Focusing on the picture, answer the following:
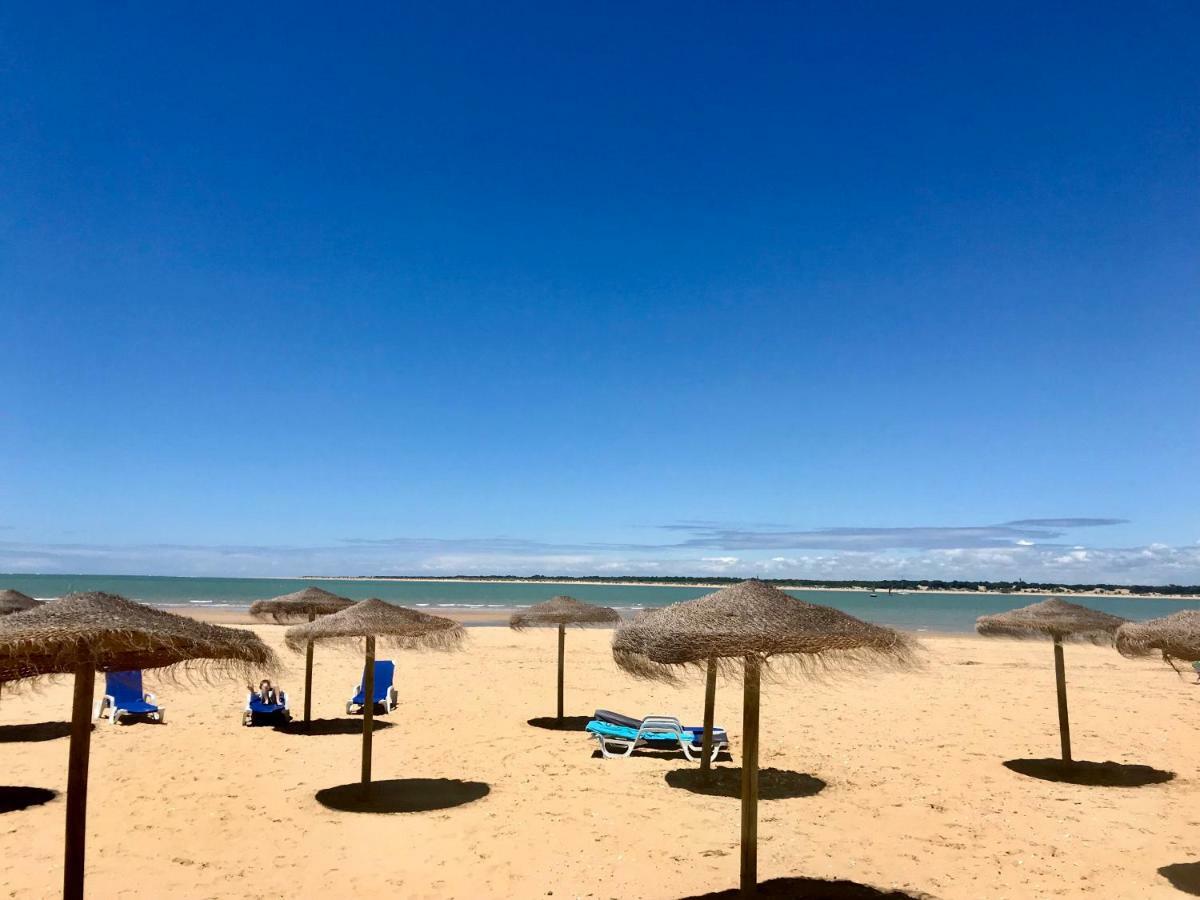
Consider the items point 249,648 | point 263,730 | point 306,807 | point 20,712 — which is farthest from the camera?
point 20,712

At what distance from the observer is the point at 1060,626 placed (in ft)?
32.3

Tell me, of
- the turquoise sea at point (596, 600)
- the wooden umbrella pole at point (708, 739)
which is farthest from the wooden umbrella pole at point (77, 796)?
the turquoise sea at point (596, 600)

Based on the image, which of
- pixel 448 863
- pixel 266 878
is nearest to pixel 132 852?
pixel 266 878

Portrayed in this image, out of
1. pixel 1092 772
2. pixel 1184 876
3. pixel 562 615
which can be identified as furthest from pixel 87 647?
pixel 1092 772

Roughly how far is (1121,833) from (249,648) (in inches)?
300

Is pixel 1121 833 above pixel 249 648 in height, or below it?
below

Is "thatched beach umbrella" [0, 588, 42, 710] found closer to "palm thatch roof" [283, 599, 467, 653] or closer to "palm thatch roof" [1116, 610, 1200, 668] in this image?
"palm thatch roof" [283, 599, 467, 653]

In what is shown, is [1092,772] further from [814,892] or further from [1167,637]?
[814,892]

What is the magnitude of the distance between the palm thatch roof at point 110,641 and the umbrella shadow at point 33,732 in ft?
22.4

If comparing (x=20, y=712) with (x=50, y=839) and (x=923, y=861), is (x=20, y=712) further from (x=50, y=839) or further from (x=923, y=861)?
(x=923, y=861)

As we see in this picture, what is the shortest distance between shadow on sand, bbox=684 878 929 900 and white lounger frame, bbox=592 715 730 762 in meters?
4.04

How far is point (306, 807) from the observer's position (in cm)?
780

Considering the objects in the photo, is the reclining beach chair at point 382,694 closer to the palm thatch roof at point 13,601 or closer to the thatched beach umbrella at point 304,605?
the thatched beach umbrella at point 304,605

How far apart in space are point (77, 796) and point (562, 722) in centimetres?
833
